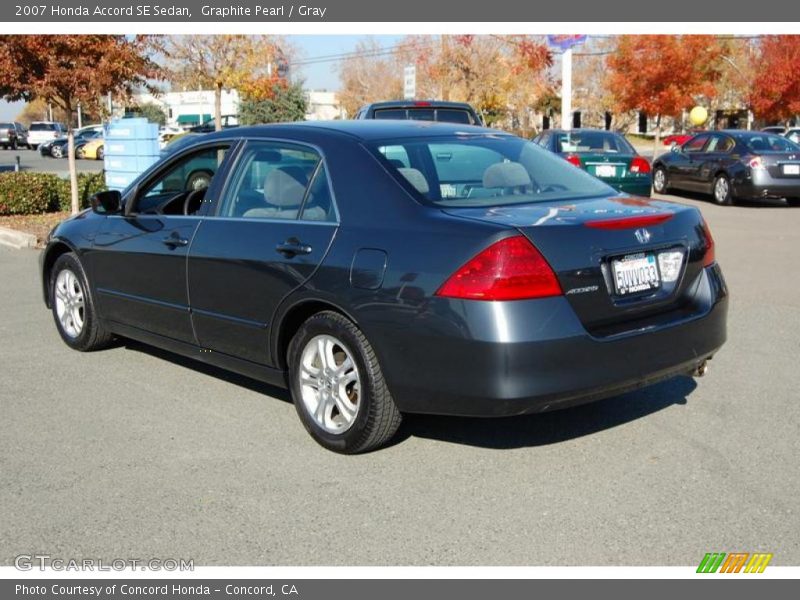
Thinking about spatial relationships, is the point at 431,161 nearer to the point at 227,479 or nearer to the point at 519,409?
the point at 519,409

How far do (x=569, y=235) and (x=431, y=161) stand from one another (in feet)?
3.67

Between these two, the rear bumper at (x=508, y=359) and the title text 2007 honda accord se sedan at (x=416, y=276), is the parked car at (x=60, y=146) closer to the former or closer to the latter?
the title text 2007 honda accord se sedan at (x=416, y=276)

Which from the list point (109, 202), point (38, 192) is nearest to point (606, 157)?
point (38, 192)

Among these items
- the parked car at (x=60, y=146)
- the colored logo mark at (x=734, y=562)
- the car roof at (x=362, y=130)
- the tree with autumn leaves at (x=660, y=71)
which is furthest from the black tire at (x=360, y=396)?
the parked car at (x=60, y=146)

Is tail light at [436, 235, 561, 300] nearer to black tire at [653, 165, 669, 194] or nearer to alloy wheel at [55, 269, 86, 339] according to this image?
alloy wheel at [55, 269, 86, 339]

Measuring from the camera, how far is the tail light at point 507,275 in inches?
157

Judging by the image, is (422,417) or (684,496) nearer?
(684,496)

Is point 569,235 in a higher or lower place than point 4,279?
higher

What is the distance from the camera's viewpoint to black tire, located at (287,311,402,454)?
4.42 meters

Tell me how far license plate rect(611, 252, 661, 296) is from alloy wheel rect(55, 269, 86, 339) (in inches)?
161

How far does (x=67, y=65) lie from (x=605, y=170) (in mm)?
8640

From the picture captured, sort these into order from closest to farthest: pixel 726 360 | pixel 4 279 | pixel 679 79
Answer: pixel 726 360, pixel 4 279, pixel 679 79

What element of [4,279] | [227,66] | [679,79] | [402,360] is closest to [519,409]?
[402,360]

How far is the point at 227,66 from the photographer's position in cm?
2600
